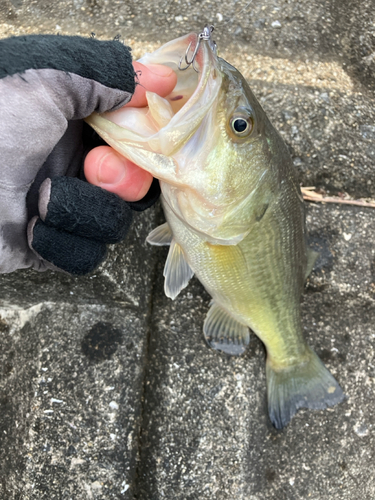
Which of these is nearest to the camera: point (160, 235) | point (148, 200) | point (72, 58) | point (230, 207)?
point (72, 58)

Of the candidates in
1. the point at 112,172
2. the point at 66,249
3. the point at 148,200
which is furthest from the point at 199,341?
the point at 112,172

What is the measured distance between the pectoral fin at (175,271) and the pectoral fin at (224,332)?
259 mm

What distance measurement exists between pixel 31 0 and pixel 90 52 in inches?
60.6

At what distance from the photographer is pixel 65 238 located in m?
1.53

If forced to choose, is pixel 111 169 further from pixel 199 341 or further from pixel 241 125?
pixel 199 341

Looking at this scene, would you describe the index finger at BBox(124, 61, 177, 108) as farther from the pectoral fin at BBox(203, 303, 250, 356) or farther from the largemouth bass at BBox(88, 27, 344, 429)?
the pectoral fin at BBox(203, 303, 250, 356)

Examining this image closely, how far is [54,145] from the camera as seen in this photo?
144 centimetres

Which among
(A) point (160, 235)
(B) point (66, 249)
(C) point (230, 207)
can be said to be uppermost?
(C) point (230, 207)

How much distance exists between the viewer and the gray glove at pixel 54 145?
4.32 feet

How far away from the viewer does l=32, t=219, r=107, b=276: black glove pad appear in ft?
4.92

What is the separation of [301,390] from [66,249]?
4.73ft

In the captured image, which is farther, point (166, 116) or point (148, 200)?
point (148, 200)

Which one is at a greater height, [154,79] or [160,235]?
[154,79]

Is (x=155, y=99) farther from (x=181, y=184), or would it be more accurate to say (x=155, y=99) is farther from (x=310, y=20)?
(x=310, y=20)
